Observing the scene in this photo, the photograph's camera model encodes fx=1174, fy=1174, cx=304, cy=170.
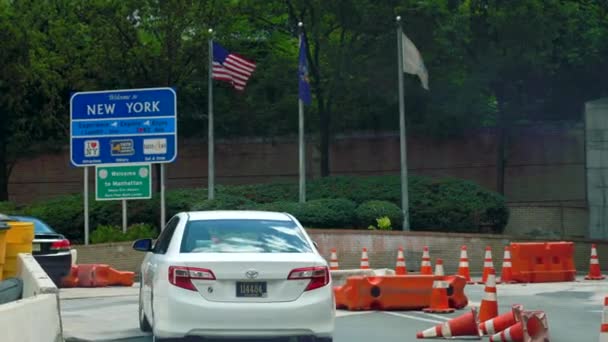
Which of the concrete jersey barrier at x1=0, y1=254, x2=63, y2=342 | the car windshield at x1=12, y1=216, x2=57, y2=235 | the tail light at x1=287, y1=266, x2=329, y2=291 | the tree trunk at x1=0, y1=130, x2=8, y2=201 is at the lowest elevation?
the concrete jersey barrier at x1=0, y1=254, x2=63, y2=342

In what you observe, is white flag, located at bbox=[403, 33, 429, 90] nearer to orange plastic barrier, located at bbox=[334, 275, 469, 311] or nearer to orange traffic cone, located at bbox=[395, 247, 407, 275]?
orange traffic cone, located at bbox=[395, 247, 407, 275]

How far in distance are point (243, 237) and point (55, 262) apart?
34.3 ft

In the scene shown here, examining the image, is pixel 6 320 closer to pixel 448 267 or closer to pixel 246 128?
pixel 448 267

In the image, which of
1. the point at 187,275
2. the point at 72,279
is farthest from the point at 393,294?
the point at 72,279

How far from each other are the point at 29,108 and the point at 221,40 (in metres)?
7.47

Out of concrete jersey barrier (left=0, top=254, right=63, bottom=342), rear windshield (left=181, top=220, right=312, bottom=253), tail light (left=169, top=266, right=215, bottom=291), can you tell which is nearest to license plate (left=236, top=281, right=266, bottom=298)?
tail light (left=169, top=266, right=215, bottom=291)

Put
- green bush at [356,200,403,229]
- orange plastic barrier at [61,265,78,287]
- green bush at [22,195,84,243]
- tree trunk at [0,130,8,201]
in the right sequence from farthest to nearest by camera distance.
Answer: tree trunk at [0,130,8,201]
green bush at [22,195,84,243]
green bush at [356,200,403,229]
orange plastic barrier at [61,265,78,287]

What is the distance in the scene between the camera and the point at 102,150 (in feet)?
101

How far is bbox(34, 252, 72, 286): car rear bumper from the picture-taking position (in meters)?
21.5

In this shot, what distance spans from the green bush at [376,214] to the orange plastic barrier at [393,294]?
44.7 ft

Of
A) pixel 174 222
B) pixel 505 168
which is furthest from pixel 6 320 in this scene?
pixel 505 168

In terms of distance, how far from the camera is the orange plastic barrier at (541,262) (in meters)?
24.2

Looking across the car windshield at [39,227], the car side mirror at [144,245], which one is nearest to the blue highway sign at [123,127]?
the car windshield at [39,227]

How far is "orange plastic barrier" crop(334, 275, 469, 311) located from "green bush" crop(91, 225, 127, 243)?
14.1 metres
